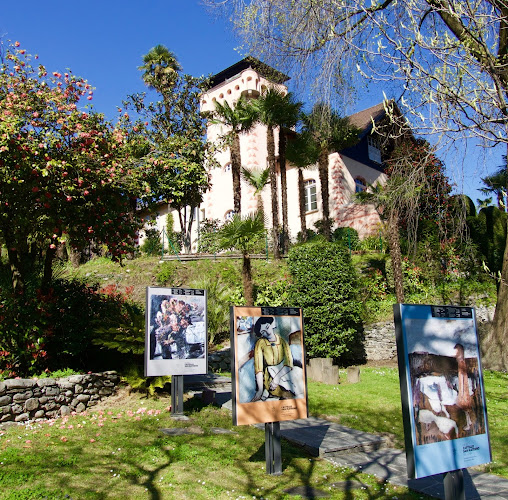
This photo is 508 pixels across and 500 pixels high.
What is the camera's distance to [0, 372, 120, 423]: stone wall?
7633 millimetres

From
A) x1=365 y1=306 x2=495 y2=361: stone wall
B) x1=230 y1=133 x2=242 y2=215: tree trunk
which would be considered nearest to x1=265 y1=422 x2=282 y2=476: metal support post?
x1=365 y1=306 x2=495 y2=361: stone wall

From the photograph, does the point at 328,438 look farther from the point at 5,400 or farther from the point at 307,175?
the point at 307,175

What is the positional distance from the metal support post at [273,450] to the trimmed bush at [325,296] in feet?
22.5

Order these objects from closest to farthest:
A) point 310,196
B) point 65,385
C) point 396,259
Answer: point 65,385 < point 396,259 < point 310,196

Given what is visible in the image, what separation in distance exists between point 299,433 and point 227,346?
6532 mm

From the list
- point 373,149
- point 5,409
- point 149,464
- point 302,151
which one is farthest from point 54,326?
point 373,149

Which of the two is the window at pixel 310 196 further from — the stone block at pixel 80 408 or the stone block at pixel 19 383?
the stone block at pixel 19 383

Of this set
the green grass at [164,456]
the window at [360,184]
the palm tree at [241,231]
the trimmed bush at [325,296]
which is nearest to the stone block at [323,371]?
the trimmed bush at [325,296]

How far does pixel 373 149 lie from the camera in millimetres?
28781

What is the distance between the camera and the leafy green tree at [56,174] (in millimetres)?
7914

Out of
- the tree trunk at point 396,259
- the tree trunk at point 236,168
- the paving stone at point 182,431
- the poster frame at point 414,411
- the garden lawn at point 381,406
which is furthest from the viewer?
the tree trunk at point 236,168

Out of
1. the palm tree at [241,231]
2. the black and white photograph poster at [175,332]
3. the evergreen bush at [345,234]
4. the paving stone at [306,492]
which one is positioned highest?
the evergreen bush at [345,234]

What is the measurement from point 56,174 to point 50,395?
380 centimetres

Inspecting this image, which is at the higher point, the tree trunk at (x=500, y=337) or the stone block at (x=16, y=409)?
the tree trunk at (x=500, y=337)
